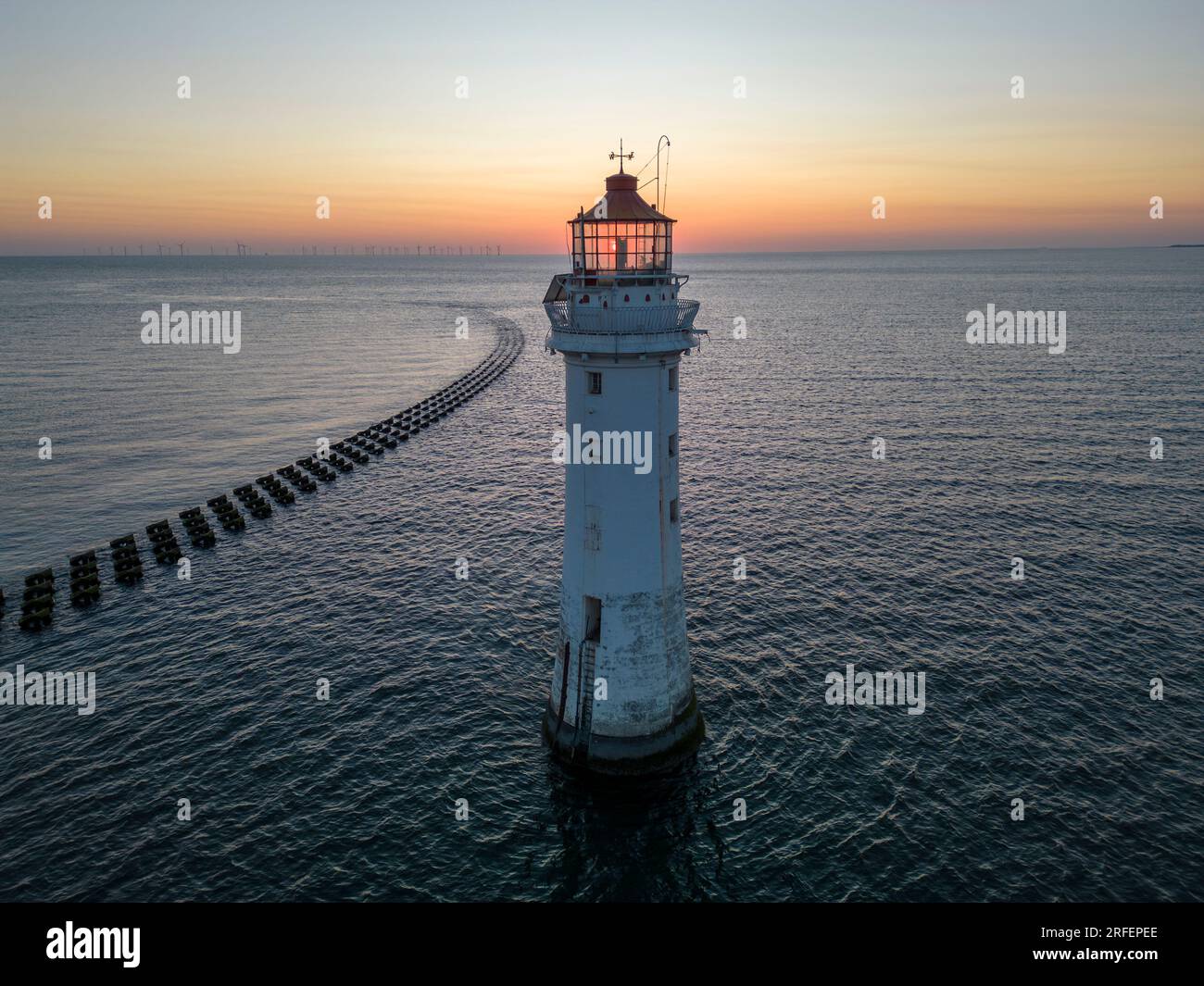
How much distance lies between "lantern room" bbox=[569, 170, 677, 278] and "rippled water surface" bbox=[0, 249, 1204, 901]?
19.0 metres

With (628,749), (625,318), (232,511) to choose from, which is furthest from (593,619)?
(232,511)

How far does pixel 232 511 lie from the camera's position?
5831 centimetres

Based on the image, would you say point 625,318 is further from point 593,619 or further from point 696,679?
point 696,679

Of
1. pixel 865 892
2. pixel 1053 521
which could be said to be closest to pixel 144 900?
pixel 865 892

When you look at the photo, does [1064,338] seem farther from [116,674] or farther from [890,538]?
[116,674]

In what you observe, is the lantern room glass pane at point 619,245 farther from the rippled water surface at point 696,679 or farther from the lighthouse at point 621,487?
the rippled water surface at point 696,679

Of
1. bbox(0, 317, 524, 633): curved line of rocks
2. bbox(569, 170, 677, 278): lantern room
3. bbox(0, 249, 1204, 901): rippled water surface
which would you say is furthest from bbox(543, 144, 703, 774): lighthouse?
bbox(0, 317, 524, 633): curved line of rocks

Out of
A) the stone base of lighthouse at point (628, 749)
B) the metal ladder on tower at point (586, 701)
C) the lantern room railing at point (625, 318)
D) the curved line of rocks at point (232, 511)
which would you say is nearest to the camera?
the lantern room railing at point (625, 318)

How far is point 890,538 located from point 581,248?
3526 centimetres

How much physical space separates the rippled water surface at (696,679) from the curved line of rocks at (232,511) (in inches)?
60.6

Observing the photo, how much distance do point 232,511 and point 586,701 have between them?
40.8 m

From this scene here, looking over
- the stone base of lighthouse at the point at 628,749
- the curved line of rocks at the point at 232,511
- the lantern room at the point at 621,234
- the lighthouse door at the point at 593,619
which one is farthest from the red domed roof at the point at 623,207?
the curved line of rocks at the point at 232,511

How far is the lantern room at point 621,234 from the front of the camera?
25.8 m
